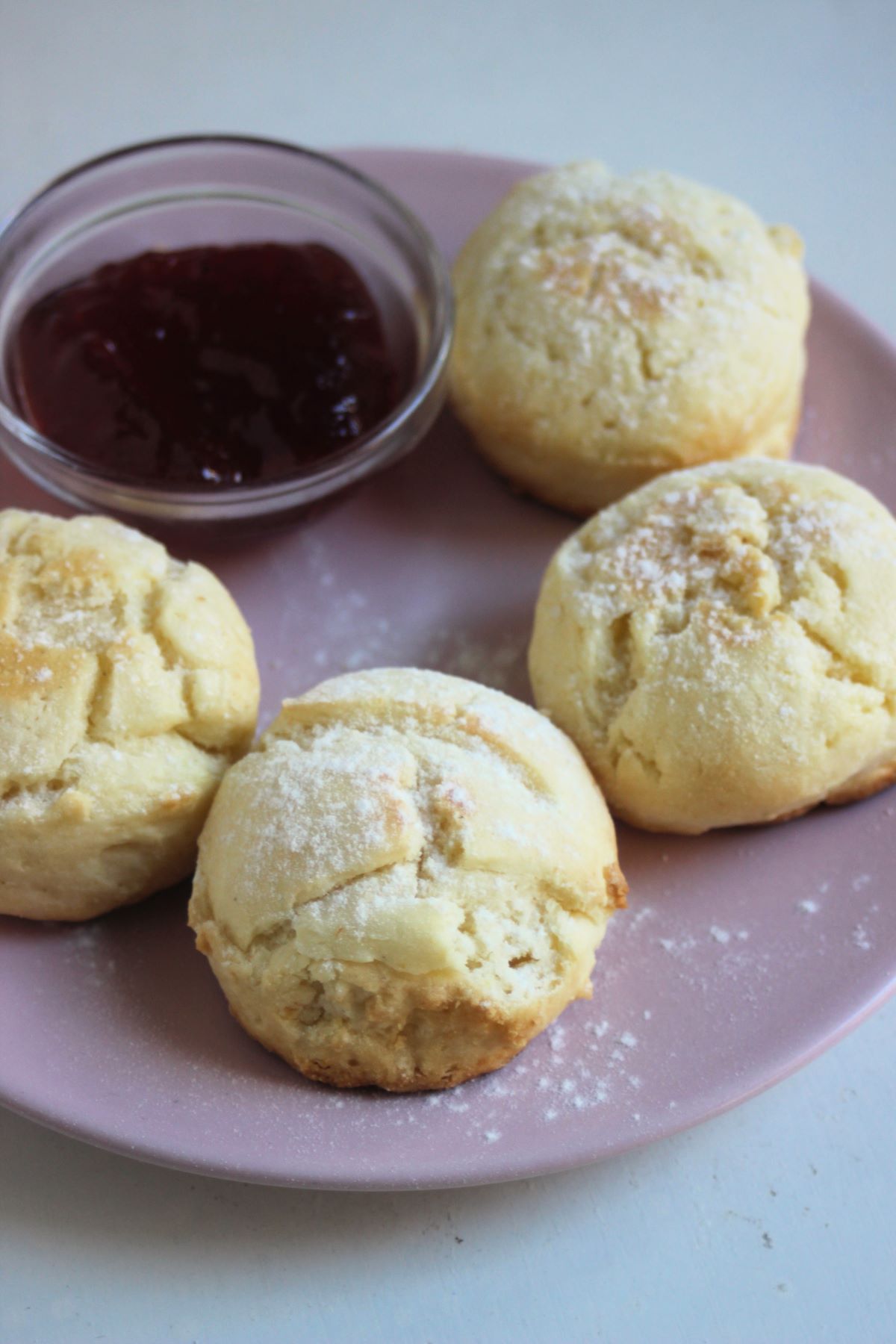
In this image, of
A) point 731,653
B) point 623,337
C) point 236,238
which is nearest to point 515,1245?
point 731,653

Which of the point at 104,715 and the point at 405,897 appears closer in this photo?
the point at 405,897

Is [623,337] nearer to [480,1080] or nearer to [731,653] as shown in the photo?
[731,653]

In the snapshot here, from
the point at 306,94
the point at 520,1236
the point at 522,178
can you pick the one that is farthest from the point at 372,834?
the point at 306,94

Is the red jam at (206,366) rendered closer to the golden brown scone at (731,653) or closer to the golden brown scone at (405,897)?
the golden brown scone at (731,653)

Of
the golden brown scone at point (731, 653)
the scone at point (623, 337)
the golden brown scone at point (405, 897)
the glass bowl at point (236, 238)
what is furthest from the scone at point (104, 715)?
the scone at point (623, 337)

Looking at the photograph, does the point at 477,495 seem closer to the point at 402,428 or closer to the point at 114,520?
the point at 402,428

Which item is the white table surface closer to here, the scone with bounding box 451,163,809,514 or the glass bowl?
the glass bowl
